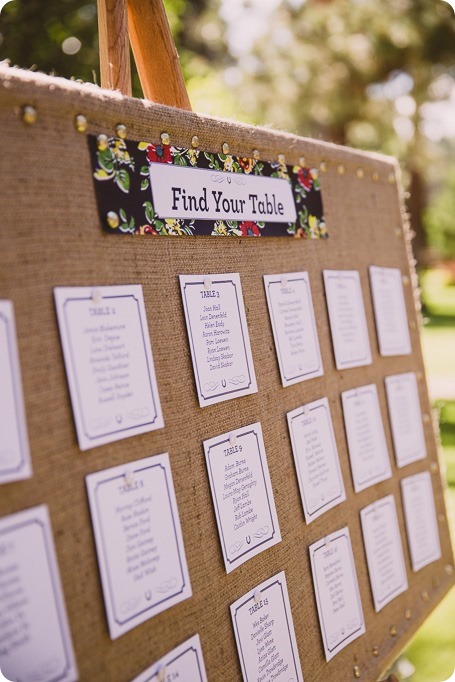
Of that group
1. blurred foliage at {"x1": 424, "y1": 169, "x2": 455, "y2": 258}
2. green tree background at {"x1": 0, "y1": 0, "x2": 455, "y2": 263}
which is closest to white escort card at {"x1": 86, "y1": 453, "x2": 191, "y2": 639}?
green tree background at {"x1": 0, "y1": 0, "x2": 455, "y2": 263}

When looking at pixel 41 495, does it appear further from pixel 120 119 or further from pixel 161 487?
pixel 120 119

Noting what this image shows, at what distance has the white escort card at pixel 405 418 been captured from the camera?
1.50m

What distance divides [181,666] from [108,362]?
1.23 feet

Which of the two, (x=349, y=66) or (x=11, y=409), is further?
(x=349, y=66)

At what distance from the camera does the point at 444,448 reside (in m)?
4.66

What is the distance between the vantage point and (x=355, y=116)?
13.0 meters

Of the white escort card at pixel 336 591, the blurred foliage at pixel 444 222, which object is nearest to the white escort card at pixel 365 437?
the white escort card at pixel 336 591

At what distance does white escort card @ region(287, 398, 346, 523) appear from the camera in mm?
1147

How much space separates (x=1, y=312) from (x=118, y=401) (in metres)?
0.17

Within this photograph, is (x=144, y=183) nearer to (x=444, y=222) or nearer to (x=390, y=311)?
(x=390, y=311)

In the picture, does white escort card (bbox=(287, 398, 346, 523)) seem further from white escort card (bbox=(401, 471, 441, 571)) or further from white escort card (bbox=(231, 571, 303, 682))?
white escort card (bbox=(401, 471, 441, 571))

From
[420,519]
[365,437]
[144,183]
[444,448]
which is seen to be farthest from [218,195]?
[444,448]

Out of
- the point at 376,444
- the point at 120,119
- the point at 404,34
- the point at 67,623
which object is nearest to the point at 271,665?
the point at 67,623

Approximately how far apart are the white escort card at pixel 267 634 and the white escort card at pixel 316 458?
0.15 metres
